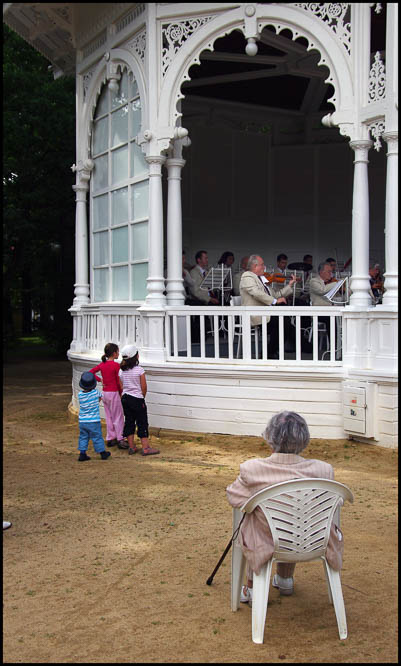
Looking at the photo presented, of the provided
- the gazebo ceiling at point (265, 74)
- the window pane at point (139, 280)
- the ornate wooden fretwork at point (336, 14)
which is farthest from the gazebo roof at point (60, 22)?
the window pane at point (139, 280)

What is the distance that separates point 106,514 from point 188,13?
21.8ft

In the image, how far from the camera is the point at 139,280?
10.3 m

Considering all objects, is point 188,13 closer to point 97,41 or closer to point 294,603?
→ point 97,41

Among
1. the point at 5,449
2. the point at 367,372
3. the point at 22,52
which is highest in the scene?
the point at 22,52

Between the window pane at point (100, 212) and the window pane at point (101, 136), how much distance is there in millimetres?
777

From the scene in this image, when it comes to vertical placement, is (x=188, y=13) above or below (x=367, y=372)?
above

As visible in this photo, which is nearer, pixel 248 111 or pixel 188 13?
pixel 188 13

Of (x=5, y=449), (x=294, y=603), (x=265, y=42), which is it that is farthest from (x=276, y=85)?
(x=294, y=603)

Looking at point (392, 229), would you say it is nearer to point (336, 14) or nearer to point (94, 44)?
point (336, 14)

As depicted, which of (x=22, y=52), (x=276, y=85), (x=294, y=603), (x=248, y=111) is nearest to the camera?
(x=294, y=603)

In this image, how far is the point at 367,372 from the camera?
8000 millimetres

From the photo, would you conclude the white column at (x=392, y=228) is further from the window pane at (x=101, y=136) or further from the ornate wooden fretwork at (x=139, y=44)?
the window pane at (x=101, y=136)

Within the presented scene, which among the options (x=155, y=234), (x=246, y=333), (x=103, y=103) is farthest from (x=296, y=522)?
(x=103, y=103)

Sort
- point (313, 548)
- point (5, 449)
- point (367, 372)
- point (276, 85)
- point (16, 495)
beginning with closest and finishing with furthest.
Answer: point (313, 548) → point (16, 495) → point (367, 372) → point (5, 449) → point (276, 85)
